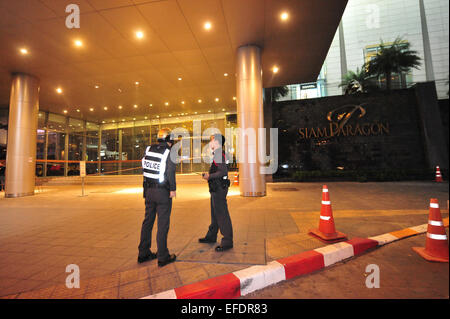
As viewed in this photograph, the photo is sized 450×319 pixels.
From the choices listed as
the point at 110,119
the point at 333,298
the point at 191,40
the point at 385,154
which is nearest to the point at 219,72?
the point at 191,40

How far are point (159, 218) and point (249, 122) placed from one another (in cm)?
603

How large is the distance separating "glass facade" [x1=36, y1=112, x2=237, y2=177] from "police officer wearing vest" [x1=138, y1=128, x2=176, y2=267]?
14171mm

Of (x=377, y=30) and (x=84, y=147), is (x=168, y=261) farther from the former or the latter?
(x=377, y=30)

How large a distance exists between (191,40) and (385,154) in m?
14.2

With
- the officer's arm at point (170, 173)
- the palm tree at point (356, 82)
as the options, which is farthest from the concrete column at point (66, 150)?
the palm tree at point (356, 82)

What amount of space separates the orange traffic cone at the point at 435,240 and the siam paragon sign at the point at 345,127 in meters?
12.5

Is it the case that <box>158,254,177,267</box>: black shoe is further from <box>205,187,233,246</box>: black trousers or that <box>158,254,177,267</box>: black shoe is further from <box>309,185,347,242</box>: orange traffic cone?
<box>309,185,347,242</box>: orange traffic cone

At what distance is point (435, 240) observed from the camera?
264cm

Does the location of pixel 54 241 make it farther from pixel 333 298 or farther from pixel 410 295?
pixel 410 295

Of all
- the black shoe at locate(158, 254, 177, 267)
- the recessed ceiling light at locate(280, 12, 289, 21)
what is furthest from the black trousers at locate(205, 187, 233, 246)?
the recessed ceiling light at locate(280, 12, 289, 21)

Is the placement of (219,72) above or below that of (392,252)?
above

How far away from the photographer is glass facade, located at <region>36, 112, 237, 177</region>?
56.0ft

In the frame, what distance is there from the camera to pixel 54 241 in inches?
139

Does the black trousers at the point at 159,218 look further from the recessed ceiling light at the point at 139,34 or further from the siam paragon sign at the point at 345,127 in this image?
the siam paragon sign at the point at 345,127
